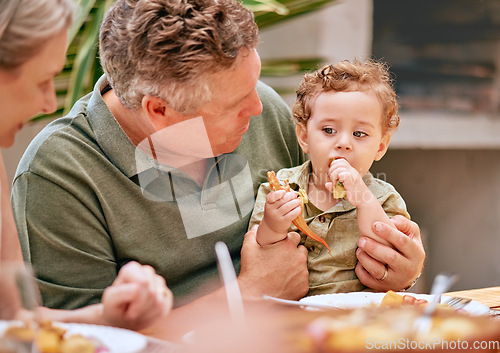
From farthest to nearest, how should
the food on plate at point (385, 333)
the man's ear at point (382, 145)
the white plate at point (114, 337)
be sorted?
the man's ear at point (382, 145), the white plate at point (114, 337), the food on plate at point (385, 333)

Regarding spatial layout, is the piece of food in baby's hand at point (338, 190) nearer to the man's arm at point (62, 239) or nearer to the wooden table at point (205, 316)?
the wooden table at point (205, 316)

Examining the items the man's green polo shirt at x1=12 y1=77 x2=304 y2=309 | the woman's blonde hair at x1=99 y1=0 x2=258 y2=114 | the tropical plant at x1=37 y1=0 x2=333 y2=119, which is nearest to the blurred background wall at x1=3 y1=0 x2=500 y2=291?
the tropical plant at x1=37 y1=0 x2=333 y2=119

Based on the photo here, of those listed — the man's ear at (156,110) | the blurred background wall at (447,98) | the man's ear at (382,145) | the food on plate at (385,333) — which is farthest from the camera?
the blurred background wall at (447,98)

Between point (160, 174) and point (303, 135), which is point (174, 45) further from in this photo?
point (303, 135)

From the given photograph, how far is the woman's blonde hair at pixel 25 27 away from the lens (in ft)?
2.66

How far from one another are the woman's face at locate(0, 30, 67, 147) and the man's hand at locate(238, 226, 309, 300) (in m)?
0.62

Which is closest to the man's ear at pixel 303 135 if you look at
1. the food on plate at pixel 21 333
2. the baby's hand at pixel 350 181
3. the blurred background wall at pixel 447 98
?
the baby's hand at pixel 350 181

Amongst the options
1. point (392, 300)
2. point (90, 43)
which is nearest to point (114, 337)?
point (392, 300)

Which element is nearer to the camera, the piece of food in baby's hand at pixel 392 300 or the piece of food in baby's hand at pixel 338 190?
the piece of food in baby's hand at pixel 392 300

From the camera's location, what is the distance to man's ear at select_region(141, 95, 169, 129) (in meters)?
1.25

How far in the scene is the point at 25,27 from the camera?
32.5 inches

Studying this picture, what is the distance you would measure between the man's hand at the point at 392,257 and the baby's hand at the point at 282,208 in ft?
0.61

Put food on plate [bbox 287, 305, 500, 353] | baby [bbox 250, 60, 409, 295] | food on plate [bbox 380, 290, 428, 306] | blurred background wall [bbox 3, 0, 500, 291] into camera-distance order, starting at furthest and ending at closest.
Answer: blurred background wall [bbox 3, 0, 500, 291] < baby [bbox 250, 60, 409, 295] < food on plate [bbox 380, 290, 428, 306] < food on plate [bbox 287, 305, 500, 353]

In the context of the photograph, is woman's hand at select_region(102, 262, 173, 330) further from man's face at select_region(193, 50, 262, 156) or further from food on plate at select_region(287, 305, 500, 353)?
man's face at select_region(193, 50, 262, 156)
